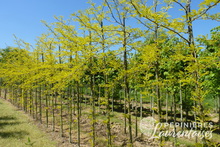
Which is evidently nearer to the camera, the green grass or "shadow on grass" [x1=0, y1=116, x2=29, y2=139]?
the green grass

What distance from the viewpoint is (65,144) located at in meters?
8.37

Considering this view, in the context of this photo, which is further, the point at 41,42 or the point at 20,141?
the point at 41,42

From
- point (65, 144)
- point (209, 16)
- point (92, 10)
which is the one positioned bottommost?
point (65, 144)

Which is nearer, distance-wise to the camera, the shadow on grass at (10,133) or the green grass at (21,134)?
the green grass at (21,134)

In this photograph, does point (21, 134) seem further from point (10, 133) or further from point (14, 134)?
point (10, 133)

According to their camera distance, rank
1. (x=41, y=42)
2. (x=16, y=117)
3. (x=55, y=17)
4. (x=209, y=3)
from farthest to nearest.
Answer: (x=16, y=117), (x=41, y=42), (x=55, y=17), (x=209, y=3)

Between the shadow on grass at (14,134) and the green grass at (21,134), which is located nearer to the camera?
the green grass at (21,134)

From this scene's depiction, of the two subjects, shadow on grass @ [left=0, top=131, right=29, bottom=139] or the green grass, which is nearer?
the green grass

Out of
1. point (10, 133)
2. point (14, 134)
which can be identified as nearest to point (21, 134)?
point (14, 134)

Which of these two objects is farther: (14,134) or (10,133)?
(10,133)

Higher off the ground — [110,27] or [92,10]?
[92,10]

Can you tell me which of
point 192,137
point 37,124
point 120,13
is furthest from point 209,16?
point 37,124

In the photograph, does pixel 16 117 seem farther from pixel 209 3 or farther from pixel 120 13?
pixel 209 3

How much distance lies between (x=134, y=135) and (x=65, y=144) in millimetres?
5058
